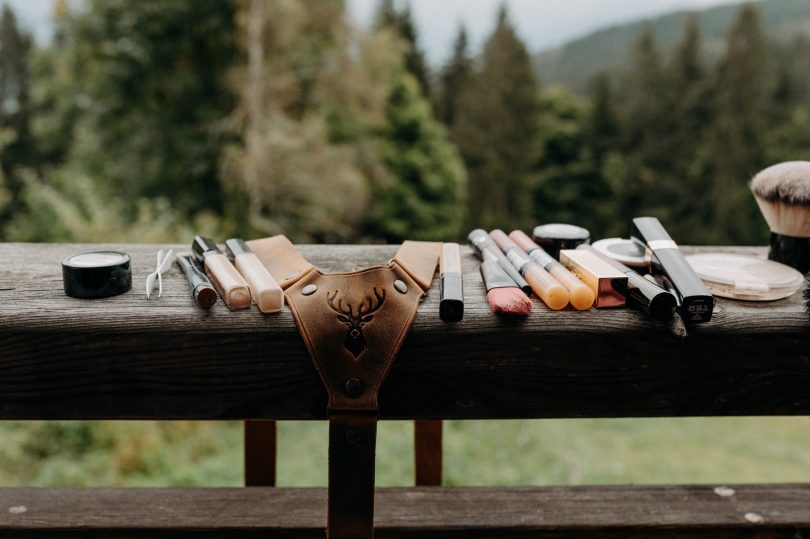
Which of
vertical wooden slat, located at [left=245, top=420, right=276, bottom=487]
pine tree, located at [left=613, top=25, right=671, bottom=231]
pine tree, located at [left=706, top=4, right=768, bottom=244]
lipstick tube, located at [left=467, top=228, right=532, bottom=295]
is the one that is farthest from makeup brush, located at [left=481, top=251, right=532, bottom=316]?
pine tree, located at [left=613, top=25, right=671, bottom=231]

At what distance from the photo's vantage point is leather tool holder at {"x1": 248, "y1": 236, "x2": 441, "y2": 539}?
105 cm

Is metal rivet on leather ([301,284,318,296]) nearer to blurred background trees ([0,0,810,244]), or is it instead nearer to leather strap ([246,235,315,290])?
leather strap ([246,235,315,290])

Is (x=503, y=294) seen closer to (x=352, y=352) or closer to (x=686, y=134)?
(x=352, y=352)

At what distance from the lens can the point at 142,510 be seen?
1.36 metres

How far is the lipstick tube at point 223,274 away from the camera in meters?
1.09

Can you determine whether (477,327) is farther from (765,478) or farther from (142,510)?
(765,478)

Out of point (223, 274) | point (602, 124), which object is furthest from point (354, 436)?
point (602, 124)

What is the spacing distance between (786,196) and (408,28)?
100 feet

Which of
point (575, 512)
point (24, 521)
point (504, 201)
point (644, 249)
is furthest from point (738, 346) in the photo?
point (504, 201)

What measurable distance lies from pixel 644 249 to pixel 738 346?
277 millimetres

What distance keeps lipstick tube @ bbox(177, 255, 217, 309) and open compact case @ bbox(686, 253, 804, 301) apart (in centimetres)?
81

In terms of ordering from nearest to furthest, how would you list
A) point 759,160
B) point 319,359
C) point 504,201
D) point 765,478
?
point 319,359, point 765,478, point 759,160, point 504,201

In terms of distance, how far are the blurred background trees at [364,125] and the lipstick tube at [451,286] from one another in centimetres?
913

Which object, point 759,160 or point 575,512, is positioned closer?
point 575,512
